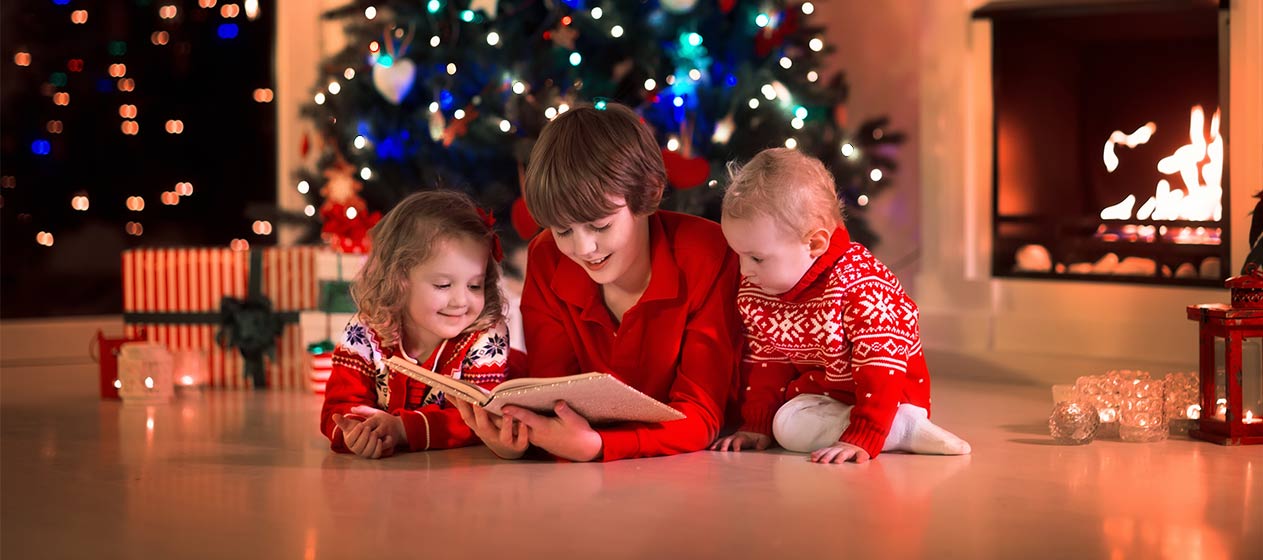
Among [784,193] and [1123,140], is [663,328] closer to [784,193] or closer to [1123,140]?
[784,193]

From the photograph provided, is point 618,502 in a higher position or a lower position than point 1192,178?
lower

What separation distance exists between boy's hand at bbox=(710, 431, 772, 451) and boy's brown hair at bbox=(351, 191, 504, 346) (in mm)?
466

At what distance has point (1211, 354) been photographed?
2.55 meters

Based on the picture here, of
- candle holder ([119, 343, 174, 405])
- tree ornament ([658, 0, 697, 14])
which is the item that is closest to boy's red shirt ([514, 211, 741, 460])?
candle holder ([119, 343, 174, 405])

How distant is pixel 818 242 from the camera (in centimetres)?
233

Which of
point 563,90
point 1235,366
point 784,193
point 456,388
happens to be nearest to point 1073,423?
point 1235,366

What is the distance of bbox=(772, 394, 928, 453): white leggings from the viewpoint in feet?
7.79

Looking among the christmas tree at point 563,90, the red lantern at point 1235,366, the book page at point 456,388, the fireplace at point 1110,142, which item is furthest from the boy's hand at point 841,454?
the fireplace at point 1110,142

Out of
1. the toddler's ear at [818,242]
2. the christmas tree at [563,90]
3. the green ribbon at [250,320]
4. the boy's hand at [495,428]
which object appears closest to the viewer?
the boy's hand at [495,428]

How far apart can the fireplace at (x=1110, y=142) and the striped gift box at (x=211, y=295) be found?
1994 millimetres

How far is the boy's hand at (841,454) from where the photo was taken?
227 centimetres

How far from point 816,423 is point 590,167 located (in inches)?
23.7

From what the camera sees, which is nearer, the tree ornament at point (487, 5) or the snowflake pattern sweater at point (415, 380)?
the snowflake pattern sweater at point (415, 380)

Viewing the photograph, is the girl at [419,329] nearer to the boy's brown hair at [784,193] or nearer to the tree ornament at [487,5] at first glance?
the boy's brown hair at [784,193]
